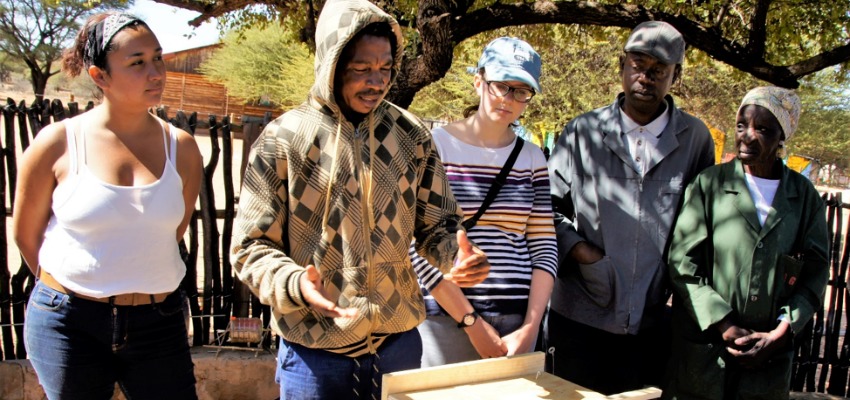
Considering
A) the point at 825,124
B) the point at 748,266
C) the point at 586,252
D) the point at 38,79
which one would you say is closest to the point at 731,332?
the point at 748,266

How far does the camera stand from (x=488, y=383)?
1.93 meters

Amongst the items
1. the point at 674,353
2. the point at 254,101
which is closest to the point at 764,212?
the point at 674,353

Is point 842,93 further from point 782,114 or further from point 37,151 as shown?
point 37,151

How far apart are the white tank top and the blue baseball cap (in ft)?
4.21

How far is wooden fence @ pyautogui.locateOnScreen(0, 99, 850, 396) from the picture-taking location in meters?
4.32

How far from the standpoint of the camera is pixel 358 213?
1.91 m

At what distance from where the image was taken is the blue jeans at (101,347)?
233 centimetres

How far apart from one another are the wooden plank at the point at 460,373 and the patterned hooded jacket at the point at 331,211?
0.21 metres

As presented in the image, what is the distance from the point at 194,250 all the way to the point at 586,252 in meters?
2.94

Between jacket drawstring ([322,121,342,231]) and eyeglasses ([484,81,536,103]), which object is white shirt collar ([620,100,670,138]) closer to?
eyeglasses ([484,81,536,103])

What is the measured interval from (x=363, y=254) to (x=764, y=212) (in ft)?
5.96

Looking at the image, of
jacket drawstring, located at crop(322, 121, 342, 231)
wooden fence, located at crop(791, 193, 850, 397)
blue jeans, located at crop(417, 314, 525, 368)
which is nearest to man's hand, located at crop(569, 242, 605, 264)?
blue jeans, located at crop(417, 314, 525, 368)

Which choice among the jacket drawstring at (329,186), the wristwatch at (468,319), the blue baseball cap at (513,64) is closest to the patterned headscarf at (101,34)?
the jacket drawstring at (329,186)

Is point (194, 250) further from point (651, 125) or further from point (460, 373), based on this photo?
point (460, 373)
